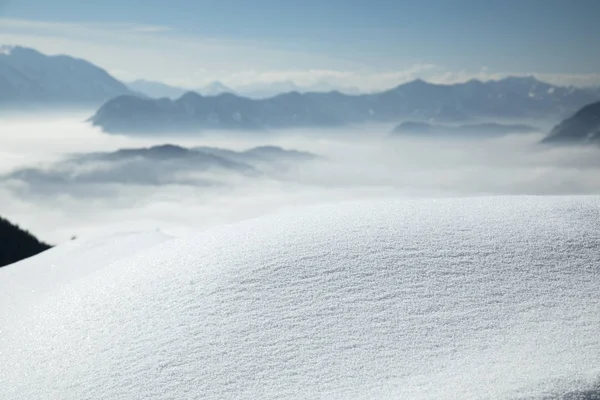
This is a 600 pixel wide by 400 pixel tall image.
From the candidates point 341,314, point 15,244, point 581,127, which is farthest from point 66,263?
point 581,127

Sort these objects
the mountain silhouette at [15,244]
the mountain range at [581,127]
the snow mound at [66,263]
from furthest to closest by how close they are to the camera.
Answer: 1. the mountain range at [581,127]
2. the mountain silhouette at [15,244]
3. the snow mound at [66,263]

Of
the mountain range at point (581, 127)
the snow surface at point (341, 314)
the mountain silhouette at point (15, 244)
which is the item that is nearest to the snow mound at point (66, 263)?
the snow surface at point (341, 314)

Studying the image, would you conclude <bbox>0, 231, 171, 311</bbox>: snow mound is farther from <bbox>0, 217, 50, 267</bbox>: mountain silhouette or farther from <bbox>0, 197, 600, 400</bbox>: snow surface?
<bbox>0, 217, 50, 267</bbox>: mountain silhouette

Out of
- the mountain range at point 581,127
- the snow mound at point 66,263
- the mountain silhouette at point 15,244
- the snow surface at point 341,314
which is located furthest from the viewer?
the mountain range at point 581,127

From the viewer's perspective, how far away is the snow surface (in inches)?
161

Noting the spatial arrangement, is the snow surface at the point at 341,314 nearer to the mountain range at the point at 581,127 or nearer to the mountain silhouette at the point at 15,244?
the mountain silhouette at the point at 15,244

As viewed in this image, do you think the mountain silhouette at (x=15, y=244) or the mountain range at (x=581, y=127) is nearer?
the mountain silhouette at (x=15, y=244)

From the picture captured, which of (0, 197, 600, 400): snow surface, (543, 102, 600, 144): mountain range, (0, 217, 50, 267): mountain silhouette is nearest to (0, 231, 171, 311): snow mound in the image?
(0, 197, 600, 400): snow surface

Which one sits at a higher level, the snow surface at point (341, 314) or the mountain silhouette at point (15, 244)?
the mountain silhouette at point (15, 244)

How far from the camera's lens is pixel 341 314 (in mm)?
4762

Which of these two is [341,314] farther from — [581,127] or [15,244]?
[581,127]

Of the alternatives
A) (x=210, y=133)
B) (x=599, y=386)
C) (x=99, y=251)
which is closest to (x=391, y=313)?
(x=599, y=386)

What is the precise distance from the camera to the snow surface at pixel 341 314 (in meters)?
4.09

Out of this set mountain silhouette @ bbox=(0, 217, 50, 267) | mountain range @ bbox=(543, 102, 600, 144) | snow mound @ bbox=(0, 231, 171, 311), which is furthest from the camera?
mountain range @ bbox=(543, 102, 600, 144)
